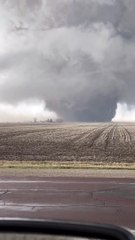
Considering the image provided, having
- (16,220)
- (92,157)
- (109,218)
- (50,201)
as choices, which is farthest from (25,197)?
(92,157)

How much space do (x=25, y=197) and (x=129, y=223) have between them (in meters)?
4.15

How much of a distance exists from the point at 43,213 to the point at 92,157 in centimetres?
2348

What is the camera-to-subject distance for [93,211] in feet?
36.2

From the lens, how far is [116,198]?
43.5ft

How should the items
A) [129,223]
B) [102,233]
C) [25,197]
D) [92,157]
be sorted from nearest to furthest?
[102,233] → [129,223] → [25,197] → [92,157]

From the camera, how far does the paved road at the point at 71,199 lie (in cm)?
1074

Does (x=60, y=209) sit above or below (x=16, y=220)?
below

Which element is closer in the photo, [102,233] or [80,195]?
[102,233]

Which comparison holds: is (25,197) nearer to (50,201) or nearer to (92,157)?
(50,201)

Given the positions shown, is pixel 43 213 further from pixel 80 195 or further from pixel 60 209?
pixel 80 195

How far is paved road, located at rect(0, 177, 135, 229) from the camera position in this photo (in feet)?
35.2

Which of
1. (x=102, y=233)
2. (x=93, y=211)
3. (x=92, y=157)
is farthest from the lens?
(x=92, y=157)

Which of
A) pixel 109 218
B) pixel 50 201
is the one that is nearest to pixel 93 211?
pixel 109 218

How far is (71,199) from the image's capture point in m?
12.9
